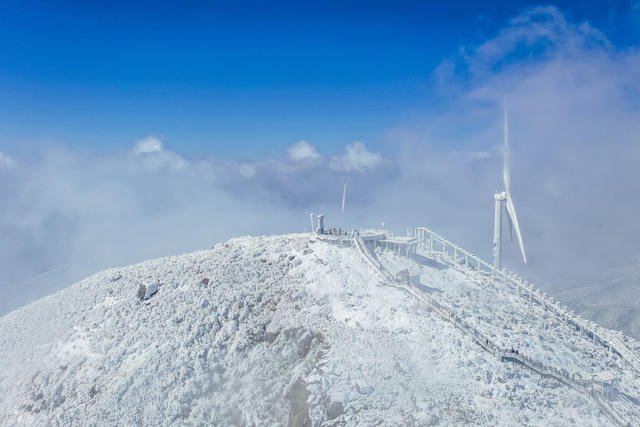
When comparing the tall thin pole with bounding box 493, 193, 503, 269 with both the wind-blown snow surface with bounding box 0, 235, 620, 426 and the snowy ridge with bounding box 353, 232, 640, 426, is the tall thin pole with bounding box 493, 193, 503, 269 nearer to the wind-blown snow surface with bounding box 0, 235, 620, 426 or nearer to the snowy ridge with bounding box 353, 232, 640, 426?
the wind-blown snow surface with bounding box 0, 235, 620, 426

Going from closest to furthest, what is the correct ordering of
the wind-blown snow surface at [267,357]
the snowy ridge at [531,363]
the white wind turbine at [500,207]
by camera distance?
the snowy ridge at [531,363] < the wind-blown snow surface at [267,357] < the white wind turbine at [500,207]

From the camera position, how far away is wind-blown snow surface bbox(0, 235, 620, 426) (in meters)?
42.9

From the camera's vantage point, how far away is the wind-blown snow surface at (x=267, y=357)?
42.9 metres

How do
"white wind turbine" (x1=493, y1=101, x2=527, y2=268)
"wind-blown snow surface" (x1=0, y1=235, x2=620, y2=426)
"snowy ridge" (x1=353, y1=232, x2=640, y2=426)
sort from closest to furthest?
1. "snowy ridge" (x1=353, y1=232, x2=640, y2=426)
2. "wind-blown snow surface" (x1=0, y1=235, x2=620, y2=426)
3. "white wind turbine" (x1=493, y1=101, x2=527, y2=268)

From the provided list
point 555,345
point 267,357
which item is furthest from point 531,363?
point 267,357

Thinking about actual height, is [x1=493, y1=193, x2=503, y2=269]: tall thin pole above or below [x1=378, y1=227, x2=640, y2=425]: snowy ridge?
above

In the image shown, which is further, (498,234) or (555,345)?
(498,234)

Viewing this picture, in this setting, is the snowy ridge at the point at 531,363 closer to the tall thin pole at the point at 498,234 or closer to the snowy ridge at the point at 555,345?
the snowy ridge at the point at 555,345

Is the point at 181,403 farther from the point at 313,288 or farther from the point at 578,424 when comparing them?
the point at 578,424

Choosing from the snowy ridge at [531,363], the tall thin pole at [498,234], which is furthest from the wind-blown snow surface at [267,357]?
the tall thin pole at [498,234]

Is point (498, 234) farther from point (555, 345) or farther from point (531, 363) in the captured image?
point (531, 363)

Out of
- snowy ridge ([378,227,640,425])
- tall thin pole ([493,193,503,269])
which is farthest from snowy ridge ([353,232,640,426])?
tall thin pole ([493,193,503,269])

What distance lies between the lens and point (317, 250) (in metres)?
69.0

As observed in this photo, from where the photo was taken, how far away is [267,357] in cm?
5206
